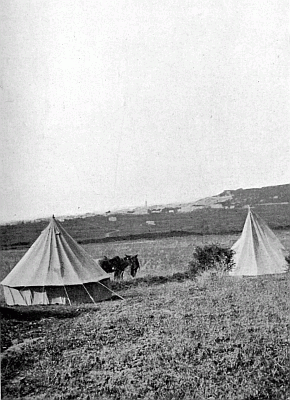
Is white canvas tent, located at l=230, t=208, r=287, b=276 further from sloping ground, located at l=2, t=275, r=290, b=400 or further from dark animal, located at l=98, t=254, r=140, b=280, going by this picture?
dark animal, located at l=98, t=254, r=140, b=280

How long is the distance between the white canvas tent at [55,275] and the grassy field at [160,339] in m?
0.05

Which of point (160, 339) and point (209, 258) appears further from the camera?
point (209, 258)

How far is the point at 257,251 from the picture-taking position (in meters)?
3.47

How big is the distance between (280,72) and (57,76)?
1134mm

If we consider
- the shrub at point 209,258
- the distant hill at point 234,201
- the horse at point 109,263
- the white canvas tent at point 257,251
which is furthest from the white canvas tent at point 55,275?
the white canvas tent at point 257,251

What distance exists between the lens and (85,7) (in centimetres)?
344

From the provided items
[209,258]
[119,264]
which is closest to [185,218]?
[209,258]

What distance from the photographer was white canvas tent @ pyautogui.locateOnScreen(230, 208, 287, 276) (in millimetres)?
3459

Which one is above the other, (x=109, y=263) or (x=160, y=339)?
(x=109, y=263)

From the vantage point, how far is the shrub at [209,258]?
346 cm

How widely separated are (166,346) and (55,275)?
0.65 metres

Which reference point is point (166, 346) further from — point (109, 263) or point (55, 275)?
point (55, 275)

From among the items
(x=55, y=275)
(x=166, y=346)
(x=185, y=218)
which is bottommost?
(x=166, y=346)

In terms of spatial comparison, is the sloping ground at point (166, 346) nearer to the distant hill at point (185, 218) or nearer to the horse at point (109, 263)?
the horse at point (109, 263)
